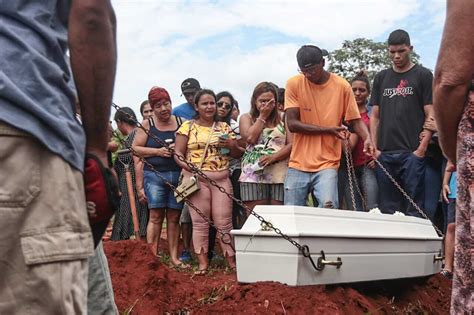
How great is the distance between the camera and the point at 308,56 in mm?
5711

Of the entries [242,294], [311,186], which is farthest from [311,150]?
[242,294]

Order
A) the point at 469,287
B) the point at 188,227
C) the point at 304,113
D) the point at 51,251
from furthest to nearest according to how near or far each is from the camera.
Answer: the point at 188,227 < the point at 304,113 < the point at 469,287 < the point at 51,251

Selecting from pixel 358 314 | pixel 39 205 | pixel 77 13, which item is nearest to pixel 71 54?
pixel 77 13

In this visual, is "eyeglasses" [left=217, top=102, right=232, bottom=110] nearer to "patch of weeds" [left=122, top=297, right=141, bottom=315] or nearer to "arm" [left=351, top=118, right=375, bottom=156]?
"arm" [left=351, top=118, right=375, bottom=156]

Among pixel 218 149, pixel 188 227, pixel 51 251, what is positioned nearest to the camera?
pixel 51 251

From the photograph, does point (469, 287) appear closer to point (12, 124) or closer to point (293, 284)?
point (12, 124)

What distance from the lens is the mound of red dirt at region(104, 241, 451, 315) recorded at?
3.92m

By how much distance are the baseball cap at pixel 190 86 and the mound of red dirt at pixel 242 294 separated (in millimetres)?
2545

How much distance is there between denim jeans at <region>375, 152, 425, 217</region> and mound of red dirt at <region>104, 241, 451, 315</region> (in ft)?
2.70

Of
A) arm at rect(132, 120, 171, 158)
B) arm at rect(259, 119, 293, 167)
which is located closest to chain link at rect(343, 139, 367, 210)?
arm at rect(259, 119, 293, 167)

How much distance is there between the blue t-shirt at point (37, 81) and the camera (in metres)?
1.46

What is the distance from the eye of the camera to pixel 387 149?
6.23m

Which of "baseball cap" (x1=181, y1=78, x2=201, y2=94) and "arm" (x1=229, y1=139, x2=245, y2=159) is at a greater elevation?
"baseball cap" (x1=181, y1=78, x2=201, y2=94)

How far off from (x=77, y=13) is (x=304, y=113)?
438cm
